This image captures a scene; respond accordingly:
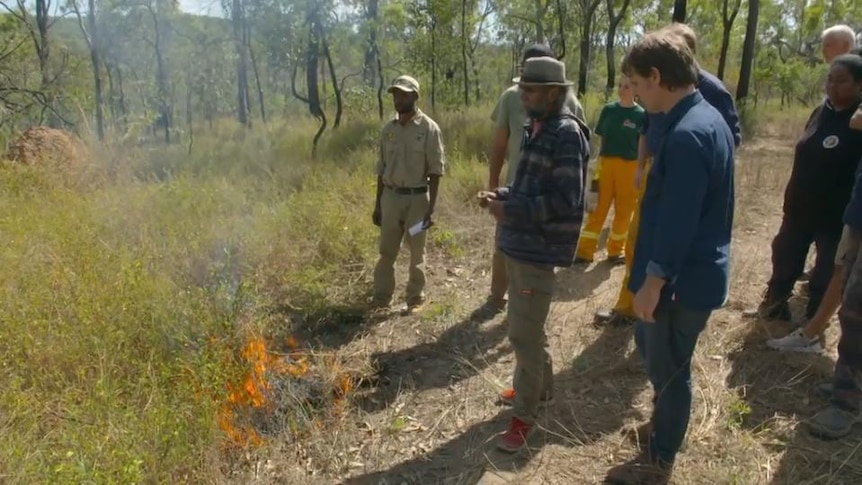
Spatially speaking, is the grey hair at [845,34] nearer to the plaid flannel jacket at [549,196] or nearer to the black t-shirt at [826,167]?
the black t-shirt at [826,167]

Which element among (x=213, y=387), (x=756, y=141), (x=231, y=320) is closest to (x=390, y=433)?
(x=213, y=387)

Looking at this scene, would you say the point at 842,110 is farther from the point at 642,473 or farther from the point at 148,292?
the point at 148,292

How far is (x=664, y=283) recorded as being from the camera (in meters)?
2.14

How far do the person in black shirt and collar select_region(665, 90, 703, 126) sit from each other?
1.70 metres

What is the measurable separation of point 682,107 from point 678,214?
39 centimetres

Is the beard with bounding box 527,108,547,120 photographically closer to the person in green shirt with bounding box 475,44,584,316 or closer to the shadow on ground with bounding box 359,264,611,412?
the person in green shirt with bounding box 475,44,584,316

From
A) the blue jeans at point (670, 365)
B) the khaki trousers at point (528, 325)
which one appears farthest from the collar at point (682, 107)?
the khaki trousers at point (528, 325)

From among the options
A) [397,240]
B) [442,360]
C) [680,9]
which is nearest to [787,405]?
[442,360]

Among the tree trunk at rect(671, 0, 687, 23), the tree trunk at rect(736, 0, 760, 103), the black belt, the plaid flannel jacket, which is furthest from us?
the tree trunk at rect(736, 0, 760, 103)

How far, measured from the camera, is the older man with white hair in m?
3.67

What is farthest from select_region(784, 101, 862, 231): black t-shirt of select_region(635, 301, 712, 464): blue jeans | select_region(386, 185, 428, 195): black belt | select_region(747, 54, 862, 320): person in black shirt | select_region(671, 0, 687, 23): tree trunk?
select_region(671, 0, 687, 23): tree trunk

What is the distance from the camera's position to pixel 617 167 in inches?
184

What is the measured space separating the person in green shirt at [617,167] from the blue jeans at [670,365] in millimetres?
2131

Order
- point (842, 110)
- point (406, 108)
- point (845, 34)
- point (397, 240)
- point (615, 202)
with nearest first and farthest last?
point (842, 110) → point (845, 34) → point (406, 108) → point (397, 240) → point (615, 202)
